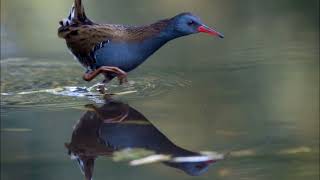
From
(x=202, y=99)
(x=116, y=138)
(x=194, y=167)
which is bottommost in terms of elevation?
(x=194, y=167)

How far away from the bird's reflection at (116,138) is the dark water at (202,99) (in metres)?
0.05

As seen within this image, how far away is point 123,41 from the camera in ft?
20.9

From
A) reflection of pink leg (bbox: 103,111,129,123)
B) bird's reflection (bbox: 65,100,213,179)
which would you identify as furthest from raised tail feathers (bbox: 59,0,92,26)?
reflection of pink leg (bbox: 103,111,129,123)

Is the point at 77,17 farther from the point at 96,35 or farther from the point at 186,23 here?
the point at 186,23

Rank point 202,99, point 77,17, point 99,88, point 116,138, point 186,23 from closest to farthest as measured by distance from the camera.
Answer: point 116,138 → point 202,99 → point 186,23 → point 99,88 → point 77,17

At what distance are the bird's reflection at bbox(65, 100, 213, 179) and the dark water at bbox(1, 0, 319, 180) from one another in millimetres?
50

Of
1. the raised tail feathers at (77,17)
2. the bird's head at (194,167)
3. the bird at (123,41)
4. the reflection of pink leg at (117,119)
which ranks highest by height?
the raised tail feathers at (77,17)

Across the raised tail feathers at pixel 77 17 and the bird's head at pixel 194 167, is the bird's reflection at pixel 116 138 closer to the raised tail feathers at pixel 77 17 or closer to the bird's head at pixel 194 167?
the bird's head at pixel 194 167

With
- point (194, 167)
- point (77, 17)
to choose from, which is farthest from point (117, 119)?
point (77, 17)

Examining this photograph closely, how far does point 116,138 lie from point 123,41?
1.51 m

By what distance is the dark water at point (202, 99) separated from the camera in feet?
15.0

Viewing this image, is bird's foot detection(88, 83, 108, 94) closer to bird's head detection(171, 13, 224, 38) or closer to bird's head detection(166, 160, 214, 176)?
bird's head detection(171, 13, 224, 38)

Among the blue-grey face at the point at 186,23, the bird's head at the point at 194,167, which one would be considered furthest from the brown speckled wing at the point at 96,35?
the bird's head at the point at 194,167

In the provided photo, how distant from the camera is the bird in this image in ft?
20.8
